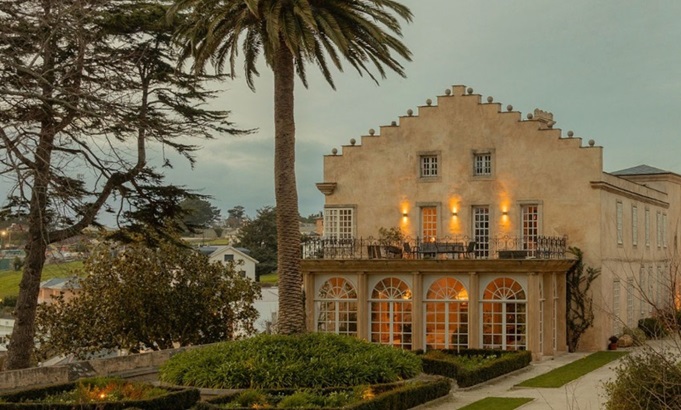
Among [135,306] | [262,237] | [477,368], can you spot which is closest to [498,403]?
[477,368]

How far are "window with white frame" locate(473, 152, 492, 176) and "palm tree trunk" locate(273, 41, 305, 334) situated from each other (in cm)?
1635

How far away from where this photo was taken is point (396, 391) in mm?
21703

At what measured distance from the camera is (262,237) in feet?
325

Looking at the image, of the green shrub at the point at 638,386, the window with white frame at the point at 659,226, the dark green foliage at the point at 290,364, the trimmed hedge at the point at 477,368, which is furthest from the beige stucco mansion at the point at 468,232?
the green shrub at the point at 638,386

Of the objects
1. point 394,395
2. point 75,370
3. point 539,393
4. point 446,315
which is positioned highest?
point 446,315

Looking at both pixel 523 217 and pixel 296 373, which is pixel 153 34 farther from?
pixel 523 217

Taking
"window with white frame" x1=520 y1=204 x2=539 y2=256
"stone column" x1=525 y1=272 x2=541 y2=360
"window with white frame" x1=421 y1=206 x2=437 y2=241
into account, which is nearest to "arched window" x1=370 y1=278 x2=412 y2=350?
"stone column" x1=525 y1=272 x2=541 y2=360

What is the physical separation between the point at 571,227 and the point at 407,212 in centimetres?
726

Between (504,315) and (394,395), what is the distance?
633 inches

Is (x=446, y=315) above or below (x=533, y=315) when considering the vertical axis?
below

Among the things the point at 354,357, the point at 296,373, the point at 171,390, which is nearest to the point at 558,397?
the point at 354,357

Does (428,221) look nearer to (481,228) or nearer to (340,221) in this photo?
(481,228)

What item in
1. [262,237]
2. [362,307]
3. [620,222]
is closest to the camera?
[362,307]

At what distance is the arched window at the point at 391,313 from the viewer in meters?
38.1
